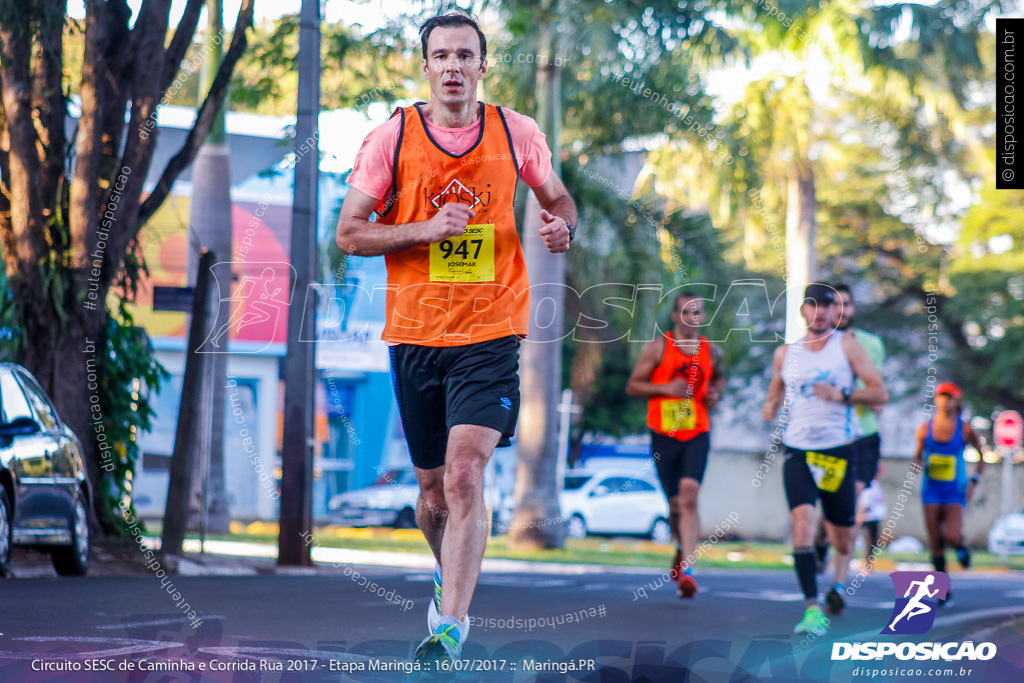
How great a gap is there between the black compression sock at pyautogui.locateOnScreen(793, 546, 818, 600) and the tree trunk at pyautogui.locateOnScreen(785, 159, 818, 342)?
45.7ft

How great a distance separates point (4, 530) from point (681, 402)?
4358 millimetres

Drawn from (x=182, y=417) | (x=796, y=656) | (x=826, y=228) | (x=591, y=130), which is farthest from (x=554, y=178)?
(x=826, y=228)

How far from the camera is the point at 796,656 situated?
6.16 metres

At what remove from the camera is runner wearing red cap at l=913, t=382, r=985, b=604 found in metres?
11.4

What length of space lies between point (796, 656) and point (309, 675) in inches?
97.7

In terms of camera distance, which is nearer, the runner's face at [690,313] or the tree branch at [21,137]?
the runner's face at [690,313]

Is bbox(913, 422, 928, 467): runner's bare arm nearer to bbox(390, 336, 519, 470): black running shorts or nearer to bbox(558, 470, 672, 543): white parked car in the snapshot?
bbox(390, 336, 519, 470): black running shorts

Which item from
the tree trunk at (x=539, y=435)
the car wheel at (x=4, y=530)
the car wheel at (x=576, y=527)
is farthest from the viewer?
the car wheel at (x=576, y=527)

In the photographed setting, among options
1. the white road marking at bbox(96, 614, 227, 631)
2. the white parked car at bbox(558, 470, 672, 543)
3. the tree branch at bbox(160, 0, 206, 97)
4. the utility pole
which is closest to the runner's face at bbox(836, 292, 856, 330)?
the white road marking at bbox(96, 614, 227, 631)

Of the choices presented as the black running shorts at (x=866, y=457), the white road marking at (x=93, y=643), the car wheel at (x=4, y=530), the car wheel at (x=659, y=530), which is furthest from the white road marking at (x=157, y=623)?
the car wheel at (x=659, y=530)

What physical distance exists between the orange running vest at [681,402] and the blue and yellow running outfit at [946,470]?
2.64 metres

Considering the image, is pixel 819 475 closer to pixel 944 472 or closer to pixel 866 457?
pixel 866 457

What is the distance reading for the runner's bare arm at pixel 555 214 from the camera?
4910 mm

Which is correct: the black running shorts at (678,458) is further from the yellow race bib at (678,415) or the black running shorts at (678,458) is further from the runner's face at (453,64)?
the runner's face at (453,64)
